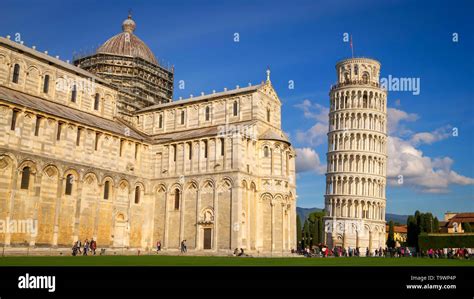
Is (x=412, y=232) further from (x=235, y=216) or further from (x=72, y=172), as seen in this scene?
(x=72, y=172)

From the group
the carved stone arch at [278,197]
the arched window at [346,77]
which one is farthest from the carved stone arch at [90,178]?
the arched window at [346,77]

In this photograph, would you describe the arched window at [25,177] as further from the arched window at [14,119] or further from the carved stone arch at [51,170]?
the arched window at [14,119]

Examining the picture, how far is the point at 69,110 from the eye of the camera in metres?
42.1

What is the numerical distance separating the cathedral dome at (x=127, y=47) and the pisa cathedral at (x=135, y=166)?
7.83 m

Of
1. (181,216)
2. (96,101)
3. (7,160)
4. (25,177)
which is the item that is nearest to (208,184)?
(181,216)

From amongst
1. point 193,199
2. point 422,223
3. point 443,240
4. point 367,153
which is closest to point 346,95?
point 367,153

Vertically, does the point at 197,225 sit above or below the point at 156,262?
above

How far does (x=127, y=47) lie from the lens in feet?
185

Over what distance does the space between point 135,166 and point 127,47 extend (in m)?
19.3

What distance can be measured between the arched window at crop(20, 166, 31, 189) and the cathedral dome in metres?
24.7

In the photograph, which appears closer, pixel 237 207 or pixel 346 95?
pixel 237 207

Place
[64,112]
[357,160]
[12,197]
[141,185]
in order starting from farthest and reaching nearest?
1. [357,160]
2. [141,185]
3. [64,112]
4. [12,197]

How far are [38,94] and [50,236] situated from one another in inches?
527
